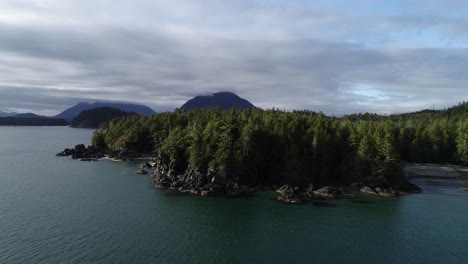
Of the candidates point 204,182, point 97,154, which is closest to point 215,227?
point 204,182

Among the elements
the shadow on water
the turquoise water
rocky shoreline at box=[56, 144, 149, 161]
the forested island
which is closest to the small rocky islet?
the forested island

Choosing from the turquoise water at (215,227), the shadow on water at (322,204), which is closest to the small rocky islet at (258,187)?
the shadow on water at (322,204)

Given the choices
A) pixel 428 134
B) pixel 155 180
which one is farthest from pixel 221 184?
pixel 428 134

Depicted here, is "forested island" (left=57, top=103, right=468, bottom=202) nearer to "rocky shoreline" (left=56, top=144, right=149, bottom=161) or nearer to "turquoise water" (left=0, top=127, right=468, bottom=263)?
"turquoise water" (left=0, top=127, right=468, bottom=263)

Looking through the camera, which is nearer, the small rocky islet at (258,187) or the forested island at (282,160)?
the small rocky islet at (258,187)

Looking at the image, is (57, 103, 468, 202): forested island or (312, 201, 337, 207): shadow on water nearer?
(312, 201, 337, 207): shadow on water

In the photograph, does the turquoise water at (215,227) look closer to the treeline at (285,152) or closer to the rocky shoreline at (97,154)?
the treeline at (285,152)

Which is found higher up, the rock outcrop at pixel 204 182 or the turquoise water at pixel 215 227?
the rock outcrop at pixel 204 182

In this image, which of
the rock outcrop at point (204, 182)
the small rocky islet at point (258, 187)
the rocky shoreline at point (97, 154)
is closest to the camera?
the small rocky islet at point (258, 187)
